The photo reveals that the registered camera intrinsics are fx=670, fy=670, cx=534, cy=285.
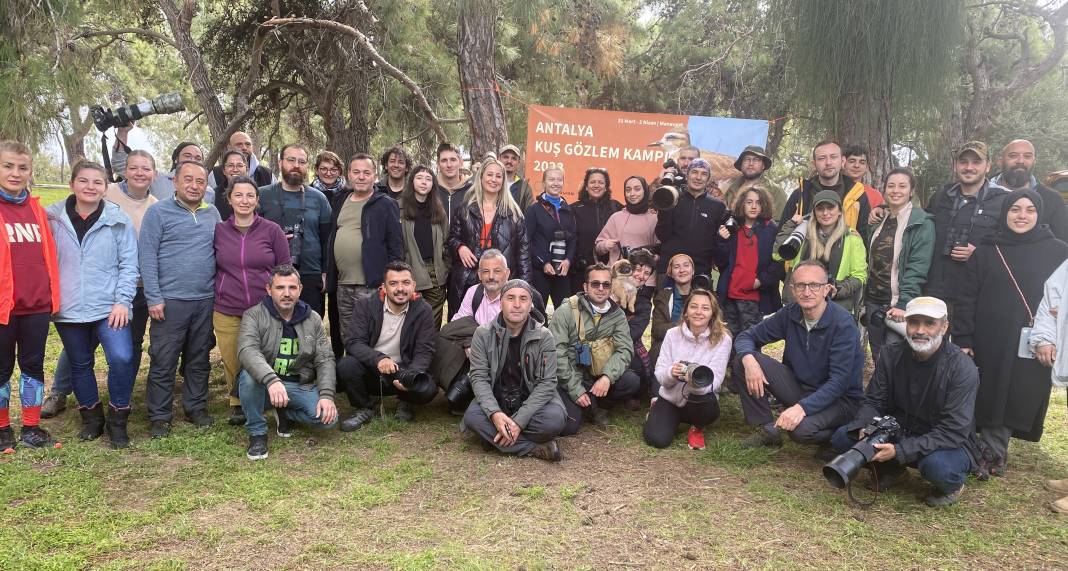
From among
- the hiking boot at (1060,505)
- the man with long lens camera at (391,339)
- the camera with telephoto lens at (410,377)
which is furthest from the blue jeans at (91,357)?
the hiking boot at (1060,505)

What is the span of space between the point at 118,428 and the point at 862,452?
12.5 ft

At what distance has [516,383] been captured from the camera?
3900mm

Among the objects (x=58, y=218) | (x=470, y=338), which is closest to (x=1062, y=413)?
(x=470, y=338)

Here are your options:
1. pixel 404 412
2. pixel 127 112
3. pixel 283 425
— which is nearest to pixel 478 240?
pixel 404 412

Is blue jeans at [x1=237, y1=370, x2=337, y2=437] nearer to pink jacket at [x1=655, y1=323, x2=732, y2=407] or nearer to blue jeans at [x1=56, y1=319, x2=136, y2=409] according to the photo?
blue jeans at [x1=56, y1=319, x2=136, y2=409]

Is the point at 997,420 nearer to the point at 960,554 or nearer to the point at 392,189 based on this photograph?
the point at 960,554

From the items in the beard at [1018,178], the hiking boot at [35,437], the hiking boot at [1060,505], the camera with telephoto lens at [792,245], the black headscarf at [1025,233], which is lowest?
the hiking boot at [1060,505]

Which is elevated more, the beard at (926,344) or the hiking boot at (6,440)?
the beard at (926,344)

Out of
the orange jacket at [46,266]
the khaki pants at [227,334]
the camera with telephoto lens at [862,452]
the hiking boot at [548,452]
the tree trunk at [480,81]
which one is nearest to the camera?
the camera with telephoto lens at [862,452]

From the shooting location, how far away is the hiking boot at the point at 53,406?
4.06 meters

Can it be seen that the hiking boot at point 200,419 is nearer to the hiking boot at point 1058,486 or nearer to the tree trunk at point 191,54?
the tree trunk at point 191,54

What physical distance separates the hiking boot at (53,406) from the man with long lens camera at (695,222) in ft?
13.1

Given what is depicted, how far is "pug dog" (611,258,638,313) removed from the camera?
4508mm

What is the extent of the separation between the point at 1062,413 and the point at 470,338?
13.3ft
